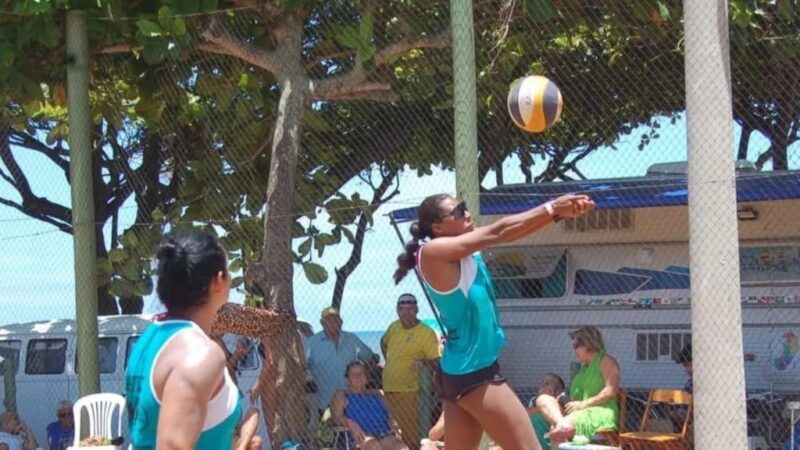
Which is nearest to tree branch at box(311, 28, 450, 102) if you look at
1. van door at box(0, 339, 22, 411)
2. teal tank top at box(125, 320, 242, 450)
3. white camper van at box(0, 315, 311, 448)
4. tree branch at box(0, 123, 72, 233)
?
white camper van at box(0, 315, 311, 448)

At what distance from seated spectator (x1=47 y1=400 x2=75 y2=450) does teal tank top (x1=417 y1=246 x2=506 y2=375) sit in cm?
701

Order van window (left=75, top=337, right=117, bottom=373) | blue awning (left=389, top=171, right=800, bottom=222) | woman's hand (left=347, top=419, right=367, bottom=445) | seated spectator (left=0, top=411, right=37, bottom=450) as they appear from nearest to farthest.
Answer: woman's hand (left=347, top=419, right=367, bottom=445) < blue awning (left=389, top=171, right=800, bottom=222) < seated spectator (left=0, top=411, right=37, bottom=450) < van window (left=75, top=337, right=117, bottom=373)

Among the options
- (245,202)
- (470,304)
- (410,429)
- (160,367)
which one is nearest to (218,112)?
(245,202)

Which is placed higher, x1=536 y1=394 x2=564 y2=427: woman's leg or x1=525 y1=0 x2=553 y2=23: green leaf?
x1=525 y1=0 x2=553 y2=23: green leaf

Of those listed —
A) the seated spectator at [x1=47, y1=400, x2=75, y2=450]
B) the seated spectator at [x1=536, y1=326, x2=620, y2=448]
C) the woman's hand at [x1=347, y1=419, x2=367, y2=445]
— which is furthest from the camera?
the seated spectator at [x1=47, y1=400, x2=75, y2=450]

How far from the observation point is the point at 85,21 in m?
10.2

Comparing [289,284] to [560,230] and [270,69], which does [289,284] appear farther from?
[560,230]

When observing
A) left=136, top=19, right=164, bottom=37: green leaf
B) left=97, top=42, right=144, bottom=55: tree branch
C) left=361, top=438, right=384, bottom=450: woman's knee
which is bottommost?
left=361, top=438, right=384, bottom=450: woman's knee

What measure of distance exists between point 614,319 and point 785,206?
179 centimetres

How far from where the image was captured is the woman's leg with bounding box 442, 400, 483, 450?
6.09 metres

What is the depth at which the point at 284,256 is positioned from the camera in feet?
32.4

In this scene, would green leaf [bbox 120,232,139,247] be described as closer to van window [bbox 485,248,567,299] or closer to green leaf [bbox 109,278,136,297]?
green leaf [bbox 109,278,136,297]

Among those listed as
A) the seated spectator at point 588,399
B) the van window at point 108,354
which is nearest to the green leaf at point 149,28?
the seated spectator at point 588,399

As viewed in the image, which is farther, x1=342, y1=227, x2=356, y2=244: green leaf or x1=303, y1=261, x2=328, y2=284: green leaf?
x1=342, y1=227, x2=356, y2=244: green leaf
